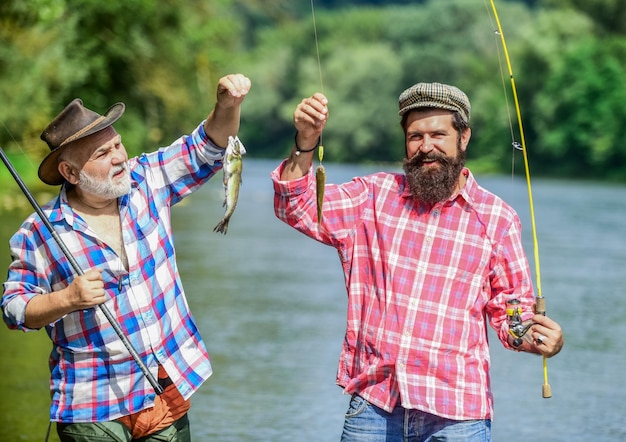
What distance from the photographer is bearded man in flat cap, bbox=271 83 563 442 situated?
13.8ft

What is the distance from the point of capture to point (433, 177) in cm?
427

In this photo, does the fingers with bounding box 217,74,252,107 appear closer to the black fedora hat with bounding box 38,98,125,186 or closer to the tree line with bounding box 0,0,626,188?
the black fedora hat with bounding box 38,98,125,186

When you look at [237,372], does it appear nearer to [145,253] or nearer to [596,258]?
[145,253]

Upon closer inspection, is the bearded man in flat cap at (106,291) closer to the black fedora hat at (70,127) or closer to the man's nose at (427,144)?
the black fedora hat at (70,127)

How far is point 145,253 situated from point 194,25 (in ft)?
104

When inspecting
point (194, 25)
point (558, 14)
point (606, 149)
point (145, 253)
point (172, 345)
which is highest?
point (558, 14)

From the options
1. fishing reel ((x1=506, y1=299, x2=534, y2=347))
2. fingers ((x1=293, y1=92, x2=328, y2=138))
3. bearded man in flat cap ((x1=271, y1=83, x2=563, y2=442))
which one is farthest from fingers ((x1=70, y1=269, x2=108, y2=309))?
fishing reel ((x1=506, y1=299, x2=534, y2=347))

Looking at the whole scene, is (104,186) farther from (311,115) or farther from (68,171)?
(311,115)

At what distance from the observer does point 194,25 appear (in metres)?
35.4

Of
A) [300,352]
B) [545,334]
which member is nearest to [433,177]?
[545,334]

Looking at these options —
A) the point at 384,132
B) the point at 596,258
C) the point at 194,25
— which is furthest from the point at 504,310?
the point at 384,132

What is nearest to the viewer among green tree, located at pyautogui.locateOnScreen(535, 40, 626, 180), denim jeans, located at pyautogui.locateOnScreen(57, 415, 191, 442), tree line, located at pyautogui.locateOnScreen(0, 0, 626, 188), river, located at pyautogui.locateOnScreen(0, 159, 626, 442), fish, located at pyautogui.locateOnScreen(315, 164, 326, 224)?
fish, located at pyautogui.locateOnScreen(315, 164, 326, 224)

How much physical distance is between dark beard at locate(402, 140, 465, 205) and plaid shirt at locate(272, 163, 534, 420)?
68 millimetres

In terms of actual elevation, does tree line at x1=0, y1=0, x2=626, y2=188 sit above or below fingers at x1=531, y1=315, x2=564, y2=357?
above
